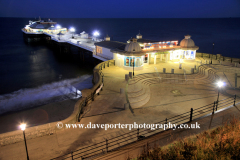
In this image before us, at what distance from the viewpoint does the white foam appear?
23781 millimetres

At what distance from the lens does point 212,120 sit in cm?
1188

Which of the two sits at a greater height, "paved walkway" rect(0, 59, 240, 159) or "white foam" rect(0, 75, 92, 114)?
"paved walkway" rect(0, 59, 240, 159)

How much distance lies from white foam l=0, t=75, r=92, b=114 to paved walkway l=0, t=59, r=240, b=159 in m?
6.08

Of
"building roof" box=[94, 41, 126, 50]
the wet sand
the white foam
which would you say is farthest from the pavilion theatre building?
the wet sand

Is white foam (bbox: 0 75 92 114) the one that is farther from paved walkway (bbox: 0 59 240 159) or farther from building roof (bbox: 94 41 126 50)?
building roof (bbox: 94 41 126 50)

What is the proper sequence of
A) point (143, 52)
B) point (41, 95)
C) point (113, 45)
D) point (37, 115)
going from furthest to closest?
1. point (113, 45)
2. point (143, 52)
3. point (41, 95)
4. point (37, 115)

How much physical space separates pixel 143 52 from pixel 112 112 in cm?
1587

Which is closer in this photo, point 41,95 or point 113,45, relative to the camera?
point 41,95

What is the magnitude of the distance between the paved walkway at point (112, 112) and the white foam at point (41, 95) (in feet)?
20.0

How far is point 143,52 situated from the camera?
2941 cm

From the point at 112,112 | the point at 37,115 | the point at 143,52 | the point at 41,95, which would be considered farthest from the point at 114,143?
the point at 143,52

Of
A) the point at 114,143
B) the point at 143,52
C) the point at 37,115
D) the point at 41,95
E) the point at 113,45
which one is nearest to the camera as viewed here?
the point at 114,143

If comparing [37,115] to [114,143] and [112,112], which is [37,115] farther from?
[114,143]

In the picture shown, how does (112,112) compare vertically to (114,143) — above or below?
above
